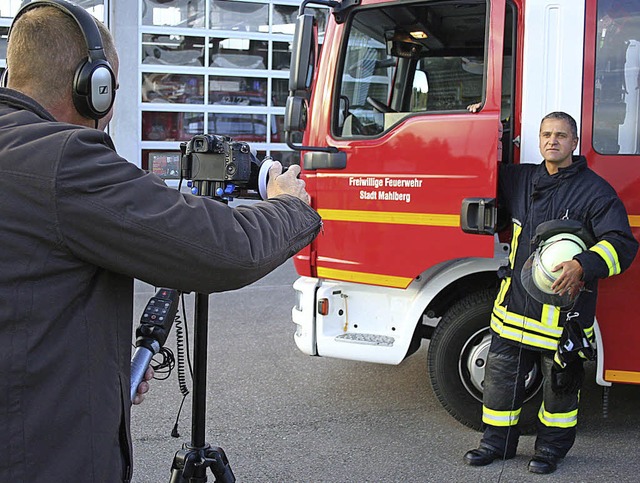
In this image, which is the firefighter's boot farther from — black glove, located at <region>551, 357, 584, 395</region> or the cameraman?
the cameraman

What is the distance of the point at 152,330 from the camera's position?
93.7 inches

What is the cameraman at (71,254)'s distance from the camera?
1.47 m

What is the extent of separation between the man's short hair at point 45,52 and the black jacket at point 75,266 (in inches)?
2.5

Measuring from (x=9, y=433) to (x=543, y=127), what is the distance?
303 cm

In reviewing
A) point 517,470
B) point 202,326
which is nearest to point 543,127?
point 517,470

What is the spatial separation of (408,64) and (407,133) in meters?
0.71

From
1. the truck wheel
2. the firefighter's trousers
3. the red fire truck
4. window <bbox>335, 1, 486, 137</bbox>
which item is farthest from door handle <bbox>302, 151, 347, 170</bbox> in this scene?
the firefighter's trousers

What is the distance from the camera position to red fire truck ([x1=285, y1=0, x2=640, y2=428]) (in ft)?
13.1

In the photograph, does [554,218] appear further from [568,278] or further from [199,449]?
[199,449]

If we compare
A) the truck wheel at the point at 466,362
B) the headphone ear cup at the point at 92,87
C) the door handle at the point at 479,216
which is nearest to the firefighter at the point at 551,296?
the door handle at the point at 479,216

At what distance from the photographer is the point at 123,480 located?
5.81ft

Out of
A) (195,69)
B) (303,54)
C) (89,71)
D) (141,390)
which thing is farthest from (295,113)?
(195,69)

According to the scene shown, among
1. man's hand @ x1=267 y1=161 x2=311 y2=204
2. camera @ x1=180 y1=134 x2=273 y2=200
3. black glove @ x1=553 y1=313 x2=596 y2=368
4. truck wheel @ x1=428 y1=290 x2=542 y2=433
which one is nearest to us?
man's hand @ x1=267 y1=161 x2=311 y2=204

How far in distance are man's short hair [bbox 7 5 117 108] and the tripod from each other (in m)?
1.16
